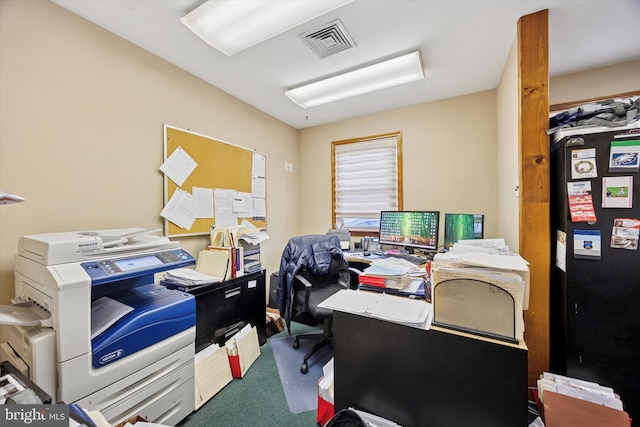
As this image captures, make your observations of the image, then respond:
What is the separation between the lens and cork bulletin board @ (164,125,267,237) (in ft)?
6.79

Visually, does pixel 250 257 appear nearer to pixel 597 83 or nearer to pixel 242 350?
pixel 242 350

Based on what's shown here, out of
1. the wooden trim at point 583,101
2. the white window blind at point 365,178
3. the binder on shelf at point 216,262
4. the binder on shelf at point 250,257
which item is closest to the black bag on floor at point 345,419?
the binder on shelf at point 216,262

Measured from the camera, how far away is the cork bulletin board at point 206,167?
207cm

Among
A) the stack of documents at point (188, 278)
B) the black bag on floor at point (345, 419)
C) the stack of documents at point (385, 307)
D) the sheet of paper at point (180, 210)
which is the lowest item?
the black bag on floor at point (345, 419)

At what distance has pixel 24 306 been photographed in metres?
1.17

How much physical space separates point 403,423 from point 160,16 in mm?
2652

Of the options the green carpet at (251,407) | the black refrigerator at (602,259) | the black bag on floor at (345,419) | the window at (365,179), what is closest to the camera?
the black bag on floor at (345,419)

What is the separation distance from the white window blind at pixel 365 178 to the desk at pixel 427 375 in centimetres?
223

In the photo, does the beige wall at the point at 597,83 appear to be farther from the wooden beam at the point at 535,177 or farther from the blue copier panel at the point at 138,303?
the blue copier panel at the point at 138,303

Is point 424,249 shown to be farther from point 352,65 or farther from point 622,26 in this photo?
point 622,26

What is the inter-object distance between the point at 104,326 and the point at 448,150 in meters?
3.26

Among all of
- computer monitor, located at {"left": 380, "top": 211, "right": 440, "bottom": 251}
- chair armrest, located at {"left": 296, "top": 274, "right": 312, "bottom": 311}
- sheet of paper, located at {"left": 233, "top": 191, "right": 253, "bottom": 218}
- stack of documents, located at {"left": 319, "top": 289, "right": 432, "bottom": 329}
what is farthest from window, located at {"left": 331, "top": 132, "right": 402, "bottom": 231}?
stack of documents, located at {"left": 319, "top": 289, "right": 432, "bottom": 329}

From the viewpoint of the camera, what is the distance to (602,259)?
1.26 m

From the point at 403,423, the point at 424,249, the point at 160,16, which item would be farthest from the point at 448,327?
the point at 160,16
